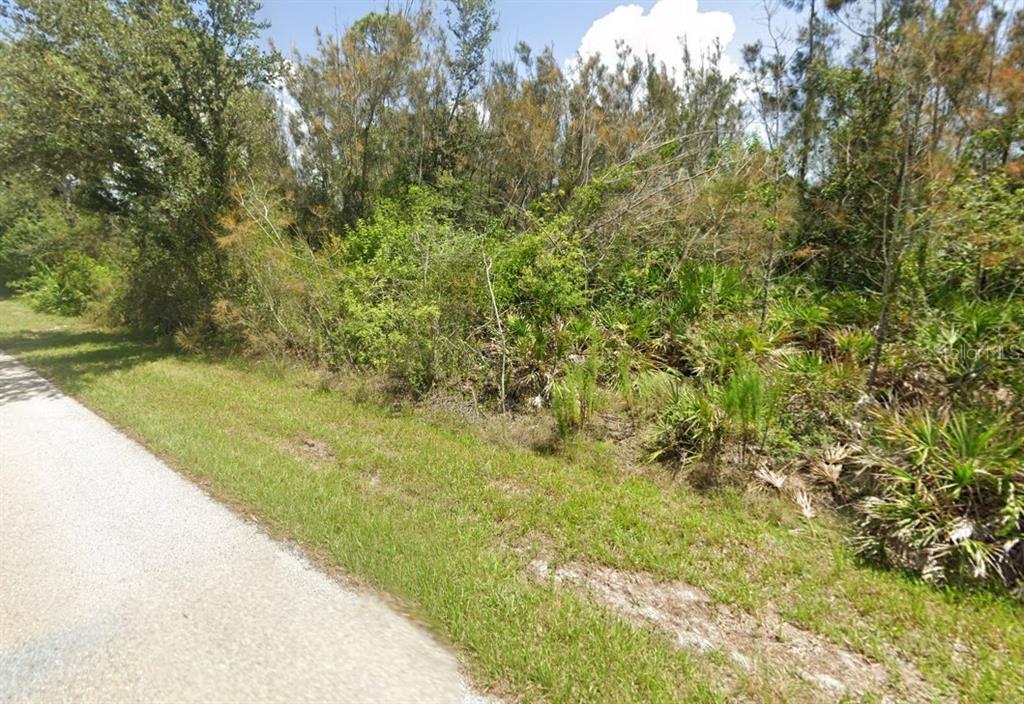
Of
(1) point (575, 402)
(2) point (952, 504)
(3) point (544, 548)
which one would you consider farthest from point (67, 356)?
(2) point (952, 504)

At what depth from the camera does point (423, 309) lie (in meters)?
7.29

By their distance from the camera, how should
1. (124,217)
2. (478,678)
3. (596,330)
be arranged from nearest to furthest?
(478,678), (596,330), (124,217)

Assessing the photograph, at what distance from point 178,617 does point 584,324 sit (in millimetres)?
5749

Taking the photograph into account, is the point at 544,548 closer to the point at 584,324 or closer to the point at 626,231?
the point at 584,324

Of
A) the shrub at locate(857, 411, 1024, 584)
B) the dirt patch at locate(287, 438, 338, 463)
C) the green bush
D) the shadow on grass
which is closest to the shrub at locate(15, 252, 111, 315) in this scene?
the shadow on grass

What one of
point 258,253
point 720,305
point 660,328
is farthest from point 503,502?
point 258,253

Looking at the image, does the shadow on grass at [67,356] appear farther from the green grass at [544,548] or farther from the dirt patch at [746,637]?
the dirt patch at [746,637]

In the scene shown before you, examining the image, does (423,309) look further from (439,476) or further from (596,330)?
(439,476)

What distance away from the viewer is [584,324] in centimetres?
736

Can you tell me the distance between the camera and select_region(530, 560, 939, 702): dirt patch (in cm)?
263

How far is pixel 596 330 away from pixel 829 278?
4.61m

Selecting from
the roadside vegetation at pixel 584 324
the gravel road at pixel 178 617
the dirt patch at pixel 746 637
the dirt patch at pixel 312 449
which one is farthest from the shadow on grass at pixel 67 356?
the dirt patch at pixel 746 637

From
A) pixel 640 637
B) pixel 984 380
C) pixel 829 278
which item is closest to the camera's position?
Answer: pixel 640 637

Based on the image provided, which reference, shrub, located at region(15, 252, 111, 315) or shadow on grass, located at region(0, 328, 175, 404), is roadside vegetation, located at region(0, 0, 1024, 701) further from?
shrub, located at region(15, 252, 111, 315)
